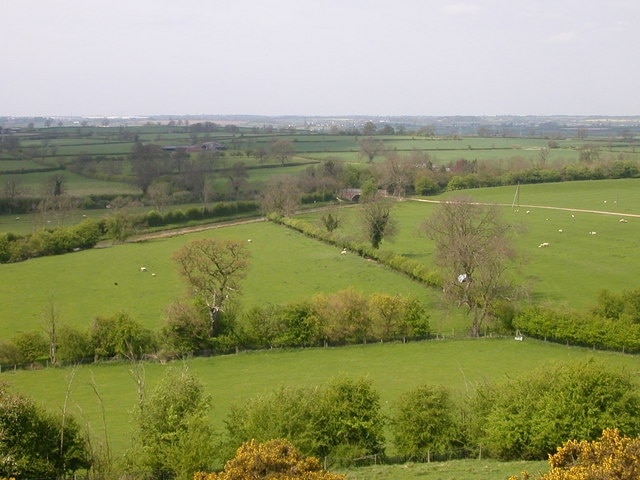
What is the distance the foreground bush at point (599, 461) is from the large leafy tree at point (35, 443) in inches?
590

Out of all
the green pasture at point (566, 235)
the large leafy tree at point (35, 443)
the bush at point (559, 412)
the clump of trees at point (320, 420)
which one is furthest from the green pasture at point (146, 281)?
the large leafy tree at point (35, 443)

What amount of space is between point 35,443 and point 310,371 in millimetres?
16048

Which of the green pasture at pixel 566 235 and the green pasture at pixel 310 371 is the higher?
the green pasture at pixel 566 235

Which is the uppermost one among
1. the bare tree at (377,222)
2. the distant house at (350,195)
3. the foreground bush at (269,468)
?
the foreground bush at (269,468)

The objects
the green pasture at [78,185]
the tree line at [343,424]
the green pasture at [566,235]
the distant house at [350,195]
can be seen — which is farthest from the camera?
the distant house at [350,195]

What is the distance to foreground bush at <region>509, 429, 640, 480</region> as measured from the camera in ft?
41.1

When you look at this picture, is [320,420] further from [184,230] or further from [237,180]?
[237,180]

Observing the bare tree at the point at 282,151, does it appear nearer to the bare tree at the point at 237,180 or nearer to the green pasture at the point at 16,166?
the bare tree at the point at 237,180

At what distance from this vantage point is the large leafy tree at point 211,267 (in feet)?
132

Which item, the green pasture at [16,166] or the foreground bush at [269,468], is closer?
the foreground bush at [269,468]

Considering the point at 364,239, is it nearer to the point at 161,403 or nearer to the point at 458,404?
the point at 458,404

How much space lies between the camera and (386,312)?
40031mm

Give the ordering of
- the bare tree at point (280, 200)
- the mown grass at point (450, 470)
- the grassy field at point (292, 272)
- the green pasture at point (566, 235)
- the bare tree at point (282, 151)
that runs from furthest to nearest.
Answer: the bare tree at point (282, 151) < the bare tree at point (280, 200) < the green pasture at point (566, 235) < the grassy field at point (292, 272) < the mown grass at point (450, 470)

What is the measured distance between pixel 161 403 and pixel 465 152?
14952cm
